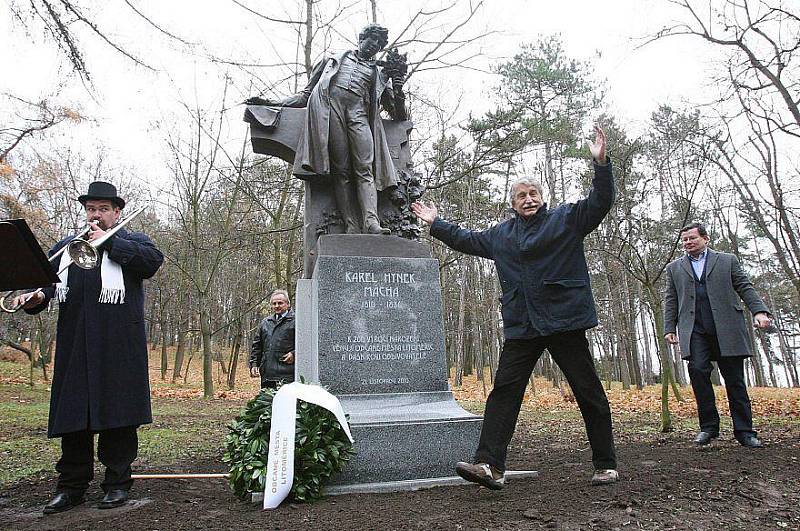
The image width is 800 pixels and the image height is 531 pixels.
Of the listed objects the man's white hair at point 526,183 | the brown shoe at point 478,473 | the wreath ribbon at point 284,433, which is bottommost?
the brown shoe at point 478,473

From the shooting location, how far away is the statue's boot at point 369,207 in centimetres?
577

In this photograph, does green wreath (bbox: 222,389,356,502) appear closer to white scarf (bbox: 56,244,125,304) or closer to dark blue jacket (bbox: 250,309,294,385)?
white scarf (bbox: 56,244,125,304)

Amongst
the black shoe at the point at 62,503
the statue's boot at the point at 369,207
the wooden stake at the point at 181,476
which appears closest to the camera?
the black shoe at the point at 62,503

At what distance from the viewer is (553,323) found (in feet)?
12.4

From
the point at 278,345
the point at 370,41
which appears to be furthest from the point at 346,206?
the point at 278,345

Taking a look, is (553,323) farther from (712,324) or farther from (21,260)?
(21,260)

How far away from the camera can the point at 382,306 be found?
516cm

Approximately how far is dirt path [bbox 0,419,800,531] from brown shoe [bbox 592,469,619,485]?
0.19 ft

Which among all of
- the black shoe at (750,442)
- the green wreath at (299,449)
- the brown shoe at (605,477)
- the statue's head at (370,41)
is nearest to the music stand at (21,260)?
the green wreath at (299,449)

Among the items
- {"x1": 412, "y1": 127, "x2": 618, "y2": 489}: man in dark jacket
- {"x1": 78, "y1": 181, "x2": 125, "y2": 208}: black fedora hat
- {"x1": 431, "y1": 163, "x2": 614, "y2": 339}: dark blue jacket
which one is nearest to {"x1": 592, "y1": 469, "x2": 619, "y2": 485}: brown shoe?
{"x1": 412, "y1": 127, "x2": 618, "y2": 489}: man in dark jacket

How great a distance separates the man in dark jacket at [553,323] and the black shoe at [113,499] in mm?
2229

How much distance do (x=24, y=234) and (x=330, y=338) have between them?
2377 mm

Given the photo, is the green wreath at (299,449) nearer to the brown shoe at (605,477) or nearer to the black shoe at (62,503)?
the black shoe at (62,503)

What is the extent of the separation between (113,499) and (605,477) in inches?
125
